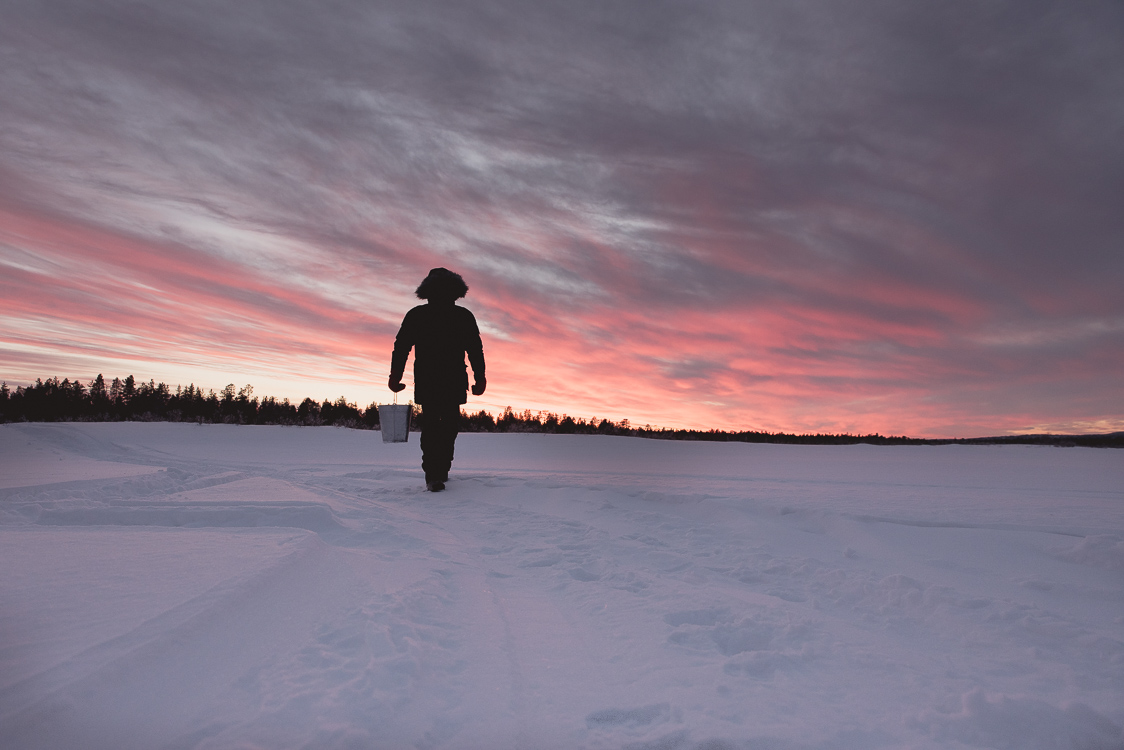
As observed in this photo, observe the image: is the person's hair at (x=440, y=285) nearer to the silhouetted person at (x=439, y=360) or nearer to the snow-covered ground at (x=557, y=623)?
the silhouetted person at (x=439, y=360)

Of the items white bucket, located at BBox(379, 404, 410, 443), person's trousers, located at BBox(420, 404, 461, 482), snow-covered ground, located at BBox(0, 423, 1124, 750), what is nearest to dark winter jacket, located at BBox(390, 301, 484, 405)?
person's trousers, located at BBox(420, 404, 461, 482)

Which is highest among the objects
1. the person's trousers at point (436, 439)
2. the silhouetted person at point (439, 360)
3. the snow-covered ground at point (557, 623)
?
the silhouetted person at point (439, 360)

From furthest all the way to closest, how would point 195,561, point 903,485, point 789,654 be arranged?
point 903,485 < point 195,561 < point 789,654

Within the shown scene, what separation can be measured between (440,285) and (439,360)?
0.87 metres

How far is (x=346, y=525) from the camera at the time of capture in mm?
3816

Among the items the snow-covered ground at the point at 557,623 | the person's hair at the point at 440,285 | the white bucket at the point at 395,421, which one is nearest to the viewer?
the snow-covered ground at the point at 557,623

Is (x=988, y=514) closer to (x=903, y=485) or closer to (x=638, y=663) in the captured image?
(x=903, y=485)

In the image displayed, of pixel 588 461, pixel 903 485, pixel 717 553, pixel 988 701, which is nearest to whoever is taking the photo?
pixel 988 701

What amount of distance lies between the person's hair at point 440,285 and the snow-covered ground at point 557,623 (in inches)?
103

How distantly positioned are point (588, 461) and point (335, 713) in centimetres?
901

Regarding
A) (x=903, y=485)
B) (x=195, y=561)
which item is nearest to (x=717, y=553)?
(x=195, y=561)

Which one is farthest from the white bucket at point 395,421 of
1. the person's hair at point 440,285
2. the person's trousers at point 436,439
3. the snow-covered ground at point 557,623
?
the snow-covered ground at point 557,623

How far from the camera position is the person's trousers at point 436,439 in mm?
6164

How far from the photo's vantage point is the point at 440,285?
21.3ft
